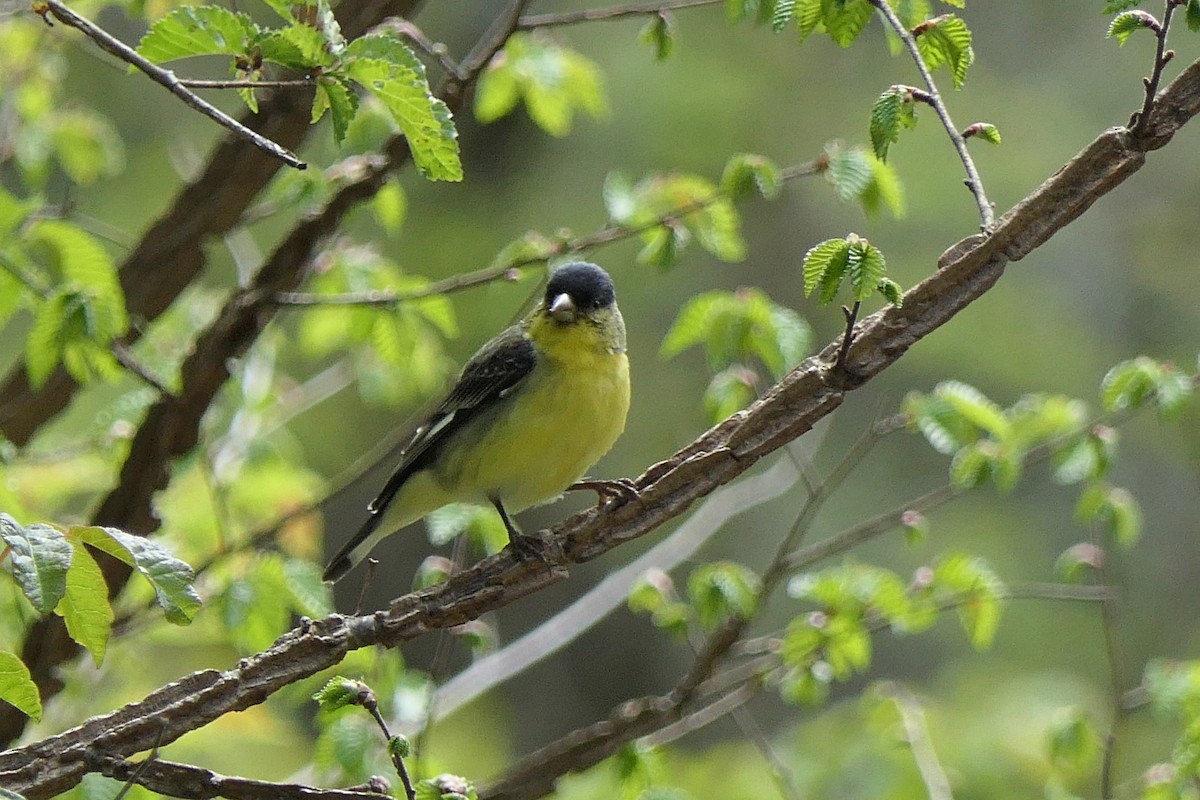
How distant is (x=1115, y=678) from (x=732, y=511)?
125cm

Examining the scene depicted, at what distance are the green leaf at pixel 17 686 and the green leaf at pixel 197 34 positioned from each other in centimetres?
90

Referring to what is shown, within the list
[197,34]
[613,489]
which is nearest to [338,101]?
[197,34]

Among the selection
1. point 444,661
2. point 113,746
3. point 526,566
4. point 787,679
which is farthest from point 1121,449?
point 113,746

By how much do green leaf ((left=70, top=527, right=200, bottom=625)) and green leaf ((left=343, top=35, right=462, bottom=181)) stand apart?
725 mm

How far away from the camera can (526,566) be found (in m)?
2.42

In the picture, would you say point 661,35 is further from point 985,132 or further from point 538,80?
point 985,132

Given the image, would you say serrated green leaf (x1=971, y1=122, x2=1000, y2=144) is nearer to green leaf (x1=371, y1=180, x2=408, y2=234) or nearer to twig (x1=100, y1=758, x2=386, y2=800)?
twig (x1=100, y1=758, x2=386, y2=800)

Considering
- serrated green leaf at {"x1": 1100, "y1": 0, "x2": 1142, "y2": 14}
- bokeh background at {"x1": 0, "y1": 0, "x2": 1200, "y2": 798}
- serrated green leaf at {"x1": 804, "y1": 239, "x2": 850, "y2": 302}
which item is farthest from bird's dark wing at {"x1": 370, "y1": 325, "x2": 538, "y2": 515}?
bokeh background at {"x1": 0, "y1": 0, "x2": 1200, "y2": 798}

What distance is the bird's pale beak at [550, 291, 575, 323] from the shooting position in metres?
3.82

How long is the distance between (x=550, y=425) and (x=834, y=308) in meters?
4.25

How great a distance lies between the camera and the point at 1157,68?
1.93m

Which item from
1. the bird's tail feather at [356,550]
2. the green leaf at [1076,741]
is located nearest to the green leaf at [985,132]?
the green leaf at [1076,741]

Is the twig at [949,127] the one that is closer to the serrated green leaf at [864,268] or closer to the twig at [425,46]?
the serrated green leaf at [864,268]

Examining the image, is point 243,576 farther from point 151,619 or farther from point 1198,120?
point 1198,120
